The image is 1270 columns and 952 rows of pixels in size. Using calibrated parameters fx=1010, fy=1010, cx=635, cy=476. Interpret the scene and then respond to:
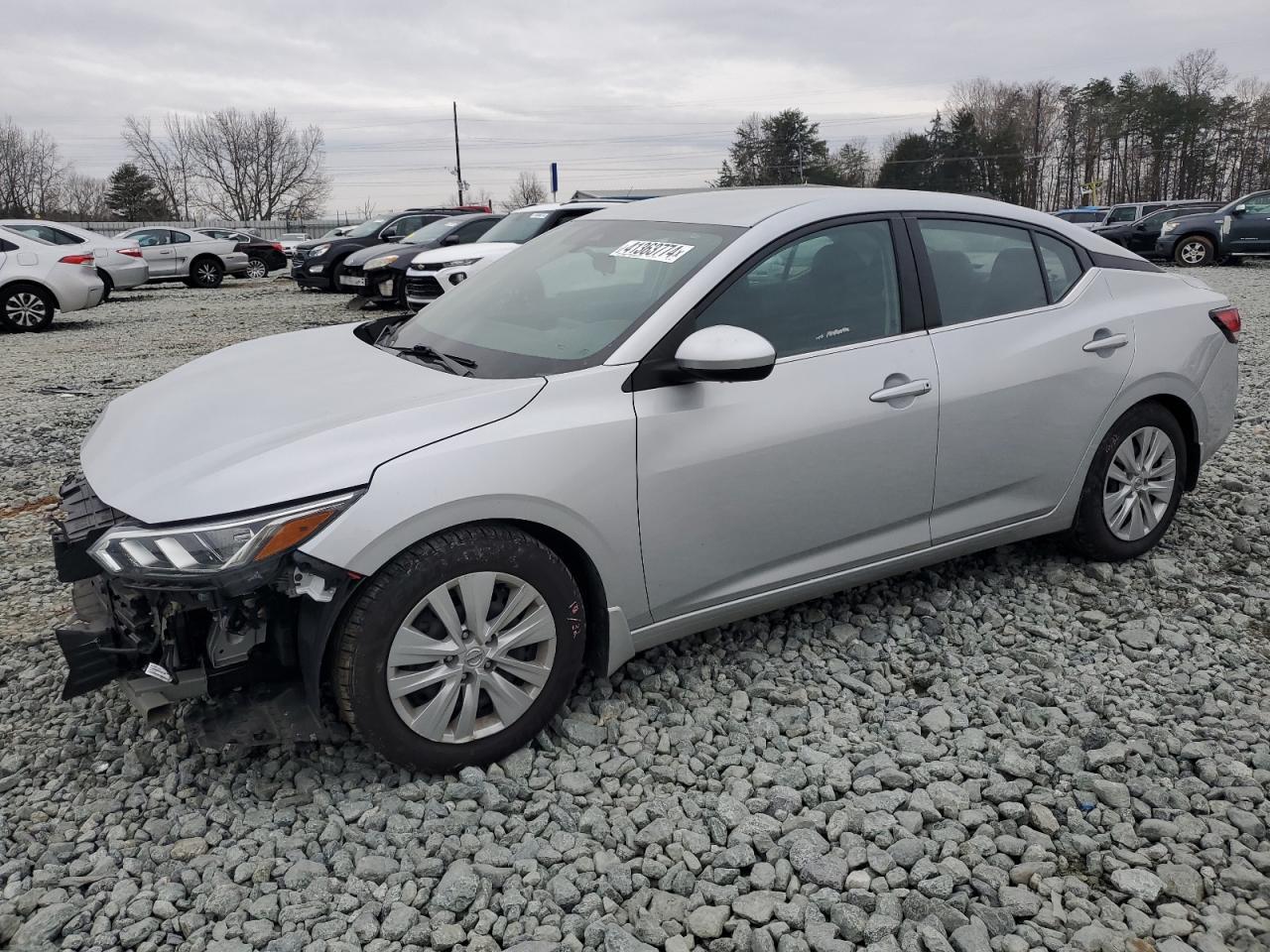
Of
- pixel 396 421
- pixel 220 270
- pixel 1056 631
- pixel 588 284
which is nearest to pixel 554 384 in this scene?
pixel 396 421

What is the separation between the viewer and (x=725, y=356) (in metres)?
2.89

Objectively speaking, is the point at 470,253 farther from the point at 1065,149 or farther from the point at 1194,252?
the point at 1065,149

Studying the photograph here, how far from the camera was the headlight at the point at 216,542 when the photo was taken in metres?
2.49

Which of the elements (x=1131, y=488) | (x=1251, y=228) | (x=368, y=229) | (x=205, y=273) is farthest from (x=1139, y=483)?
(x=205, y=273)

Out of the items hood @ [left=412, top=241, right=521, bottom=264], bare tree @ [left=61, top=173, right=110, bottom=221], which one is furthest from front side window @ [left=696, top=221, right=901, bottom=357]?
bare tree @ [left=61, top=173, right=110, bottom=221]

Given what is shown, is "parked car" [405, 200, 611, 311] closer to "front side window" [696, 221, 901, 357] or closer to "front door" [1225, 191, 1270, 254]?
"front side window" [696, 221, 901, 357]

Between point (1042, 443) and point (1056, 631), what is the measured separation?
2.33 ft

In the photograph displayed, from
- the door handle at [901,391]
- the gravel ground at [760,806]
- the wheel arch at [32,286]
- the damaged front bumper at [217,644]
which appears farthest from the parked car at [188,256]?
the door handle at [901,391]

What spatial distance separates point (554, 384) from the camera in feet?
9.64

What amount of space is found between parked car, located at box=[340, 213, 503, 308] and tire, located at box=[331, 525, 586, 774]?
12486 mm

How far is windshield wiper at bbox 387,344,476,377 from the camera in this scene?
319 cm

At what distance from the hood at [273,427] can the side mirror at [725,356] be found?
0.44 m

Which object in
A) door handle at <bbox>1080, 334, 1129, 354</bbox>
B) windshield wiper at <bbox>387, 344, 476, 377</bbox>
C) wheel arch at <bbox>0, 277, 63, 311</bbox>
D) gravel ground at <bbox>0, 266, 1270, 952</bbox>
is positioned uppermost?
windshield wiper at <bbox>387, 344, 476, 377</bbox>

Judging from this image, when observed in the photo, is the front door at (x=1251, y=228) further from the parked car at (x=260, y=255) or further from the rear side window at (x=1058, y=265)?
the parked car at (x=260, y=255)
